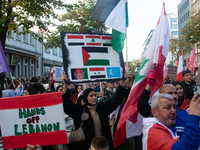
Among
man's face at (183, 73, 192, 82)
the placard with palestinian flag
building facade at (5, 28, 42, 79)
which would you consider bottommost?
man's face at (183, 73, 192, 82)

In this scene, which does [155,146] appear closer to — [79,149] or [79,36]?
[79,149]

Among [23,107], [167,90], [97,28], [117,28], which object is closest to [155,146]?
[167,90]

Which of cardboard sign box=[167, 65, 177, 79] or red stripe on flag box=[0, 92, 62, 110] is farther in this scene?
cardboard sign box=[167, 65, 177, 79]

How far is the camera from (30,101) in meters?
3.11

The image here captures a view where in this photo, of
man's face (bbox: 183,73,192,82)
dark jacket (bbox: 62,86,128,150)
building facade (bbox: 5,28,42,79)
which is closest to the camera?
dark jacket (bbox: 62,86,128,150)

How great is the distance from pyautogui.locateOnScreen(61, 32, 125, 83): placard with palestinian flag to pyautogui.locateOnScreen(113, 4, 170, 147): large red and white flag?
693mm

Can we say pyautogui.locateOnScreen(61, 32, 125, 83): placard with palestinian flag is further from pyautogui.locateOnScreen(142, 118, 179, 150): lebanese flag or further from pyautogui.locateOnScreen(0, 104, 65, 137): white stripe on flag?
pyautogui.locateOnScreen(142, 118, 179, 150): lebanese flag

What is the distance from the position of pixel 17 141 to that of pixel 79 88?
6285 millimetres

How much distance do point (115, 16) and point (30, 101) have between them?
2209 millimetres

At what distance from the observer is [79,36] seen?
13.5ft

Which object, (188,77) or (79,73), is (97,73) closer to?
(79,73)

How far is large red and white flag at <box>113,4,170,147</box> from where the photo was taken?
3385 millimetres

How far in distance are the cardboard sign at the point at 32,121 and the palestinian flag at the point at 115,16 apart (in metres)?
1.65

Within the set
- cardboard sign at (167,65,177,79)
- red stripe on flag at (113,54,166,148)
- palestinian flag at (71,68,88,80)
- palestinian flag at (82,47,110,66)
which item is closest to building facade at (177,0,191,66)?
cardboard sign at (167,65,177,79)
